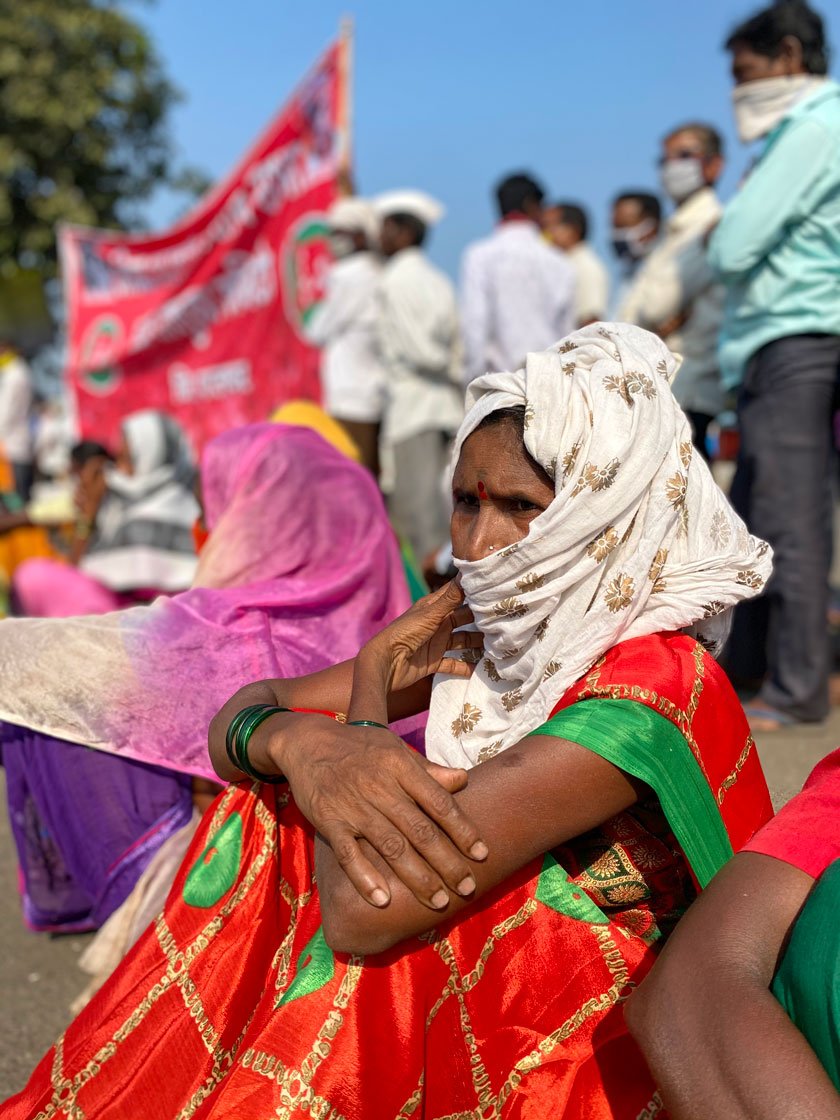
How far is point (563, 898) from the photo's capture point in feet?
5.34

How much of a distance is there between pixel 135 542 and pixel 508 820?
153 inches

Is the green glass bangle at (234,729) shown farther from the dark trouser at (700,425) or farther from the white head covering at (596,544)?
the dark trouser at (700,425)

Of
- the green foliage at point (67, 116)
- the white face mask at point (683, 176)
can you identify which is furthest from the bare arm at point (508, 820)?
the green foliage at point (67, 116)

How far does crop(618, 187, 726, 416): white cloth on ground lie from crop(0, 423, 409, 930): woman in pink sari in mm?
1872

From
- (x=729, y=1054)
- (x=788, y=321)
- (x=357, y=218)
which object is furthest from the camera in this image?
(x=357, y=218)

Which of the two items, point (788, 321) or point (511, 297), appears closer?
point (788, 321)

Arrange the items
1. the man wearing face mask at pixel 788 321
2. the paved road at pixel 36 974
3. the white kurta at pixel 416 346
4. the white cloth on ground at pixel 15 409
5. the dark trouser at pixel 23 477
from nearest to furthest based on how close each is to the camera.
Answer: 1. the paved road at pixel 36 974
2. the man wearing face mask at pixel 788 321
3. the white kurta at pixel 416 346
4. the white cloth on ground at pixel 15 409
5. the dark trouser at pixel 23 477

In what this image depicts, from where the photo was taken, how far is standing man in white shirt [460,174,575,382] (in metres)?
6.09

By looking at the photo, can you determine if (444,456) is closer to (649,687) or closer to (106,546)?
(106,546)

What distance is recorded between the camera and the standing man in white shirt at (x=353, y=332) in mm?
7043

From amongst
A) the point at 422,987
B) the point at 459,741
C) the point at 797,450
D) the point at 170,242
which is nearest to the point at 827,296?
the point at 797,450

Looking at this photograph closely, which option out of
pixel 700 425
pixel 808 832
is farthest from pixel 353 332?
pixel 808 832

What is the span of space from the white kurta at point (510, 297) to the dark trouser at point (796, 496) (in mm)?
2223

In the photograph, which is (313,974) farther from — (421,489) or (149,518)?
(421,489)
